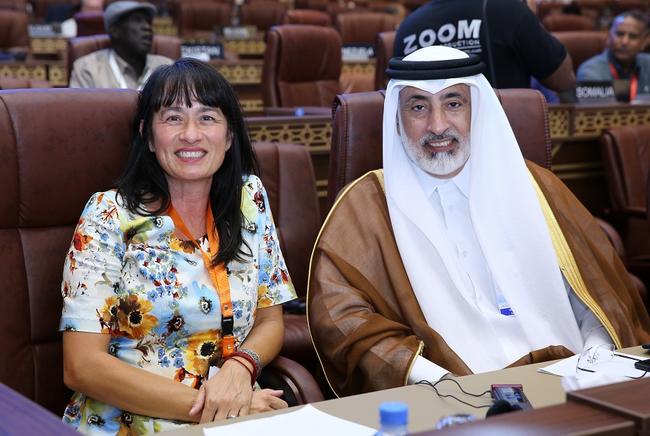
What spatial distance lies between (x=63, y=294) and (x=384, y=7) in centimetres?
1009

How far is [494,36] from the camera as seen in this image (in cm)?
356

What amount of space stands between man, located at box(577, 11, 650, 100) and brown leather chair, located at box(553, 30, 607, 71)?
0.57 m

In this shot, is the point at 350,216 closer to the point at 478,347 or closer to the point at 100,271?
the point at 478,347

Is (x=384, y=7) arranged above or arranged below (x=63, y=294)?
above

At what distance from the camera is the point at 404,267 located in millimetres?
2428

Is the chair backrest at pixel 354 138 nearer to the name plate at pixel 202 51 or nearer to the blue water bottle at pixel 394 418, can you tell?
the blue water bottle at pixel 394 418

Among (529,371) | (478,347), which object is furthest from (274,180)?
(529,371)

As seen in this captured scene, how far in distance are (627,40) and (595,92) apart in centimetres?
111

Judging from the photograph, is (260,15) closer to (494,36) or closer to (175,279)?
(494,36)

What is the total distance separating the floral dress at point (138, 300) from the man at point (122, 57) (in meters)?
3.04

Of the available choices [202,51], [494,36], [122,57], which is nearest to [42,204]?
[494,36]

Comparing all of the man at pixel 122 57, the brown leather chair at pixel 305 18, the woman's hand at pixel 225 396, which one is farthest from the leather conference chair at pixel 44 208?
the brown leather chair at pixel 305 18

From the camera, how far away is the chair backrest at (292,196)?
9.73ft

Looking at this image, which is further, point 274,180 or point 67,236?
point 274,180
